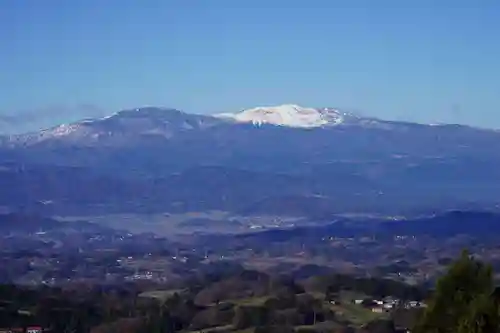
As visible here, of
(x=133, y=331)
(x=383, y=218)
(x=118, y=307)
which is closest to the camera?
(x=133, y=331)

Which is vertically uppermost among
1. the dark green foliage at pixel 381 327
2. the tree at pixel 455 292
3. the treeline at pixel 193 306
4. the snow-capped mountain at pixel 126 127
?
the snow-capped mountain at pixel 126 127

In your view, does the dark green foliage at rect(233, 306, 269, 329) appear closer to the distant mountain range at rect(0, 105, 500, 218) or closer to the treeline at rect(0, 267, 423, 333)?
the treeline at rect(0, 267, 423, 333)

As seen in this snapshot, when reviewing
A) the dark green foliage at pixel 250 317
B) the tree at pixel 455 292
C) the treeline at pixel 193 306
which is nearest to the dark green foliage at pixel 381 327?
the treeline at pixel 193 306

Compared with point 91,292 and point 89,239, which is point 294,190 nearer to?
point 89,239

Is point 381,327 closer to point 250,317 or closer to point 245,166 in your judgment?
point 250,317

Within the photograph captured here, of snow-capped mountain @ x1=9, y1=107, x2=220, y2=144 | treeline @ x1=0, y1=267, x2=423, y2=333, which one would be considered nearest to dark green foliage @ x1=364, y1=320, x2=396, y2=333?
treeline @ x1=0, y1=267, x2=423, y2=333

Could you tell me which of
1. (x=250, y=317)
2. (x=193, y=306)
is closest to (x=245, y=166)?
(x=193, y=306)

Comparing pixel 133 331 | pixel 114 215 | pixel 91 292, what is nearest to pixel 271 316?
pixel 133 331

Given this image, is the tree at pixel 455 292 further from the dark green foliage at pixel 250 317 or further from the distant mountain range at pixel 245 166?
the distant mountain range at pixel 245 166
